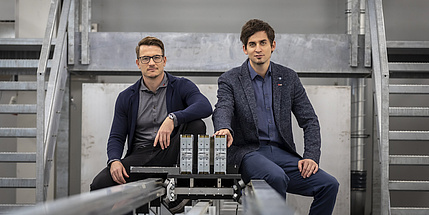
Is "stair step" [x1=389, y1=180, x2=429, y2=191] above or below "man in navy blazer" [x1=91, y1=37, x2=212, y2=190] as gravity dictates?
below

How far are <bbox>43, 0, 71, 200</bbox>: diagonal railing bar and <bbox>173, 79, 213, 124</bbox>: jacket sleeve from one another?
1228 mm

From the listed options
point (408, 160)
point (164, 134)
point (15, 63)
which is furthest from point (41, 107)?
point (408, 160)

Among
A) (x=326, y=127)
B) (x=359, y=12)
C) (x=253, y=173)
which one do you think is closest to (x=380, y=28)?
(x=359, y=12)

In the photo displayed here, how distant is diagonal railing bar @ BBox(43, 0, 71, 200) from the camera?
4297 millimetres

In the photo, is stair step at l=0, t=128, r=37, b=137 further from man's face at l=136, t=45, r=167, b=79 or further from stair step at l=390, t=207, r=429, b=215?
stair step at l=390, t=207, r=429, b=215

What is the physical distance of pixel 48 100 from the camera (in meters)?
4.39

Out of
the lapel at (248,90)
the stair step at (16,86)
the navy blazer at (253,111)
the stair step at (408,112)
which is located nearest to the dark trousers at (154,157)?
the navy blazer at (253,111)

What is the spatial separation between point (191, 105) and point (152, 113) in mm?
282

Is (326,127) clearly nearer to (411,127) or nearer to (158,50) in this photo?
(411,127)

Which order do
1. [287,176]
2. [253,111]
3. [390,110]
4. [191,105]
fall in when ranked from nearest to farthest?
[287,176] < [253,111] < [191,105] < [390,110]

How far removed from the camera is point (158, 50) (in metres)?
3.55

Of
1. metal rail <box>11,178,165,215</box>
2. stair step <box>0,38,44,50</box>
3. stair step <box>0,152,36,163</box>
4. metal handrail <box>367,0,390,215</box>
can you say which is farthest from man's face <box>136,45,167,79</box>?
stair step <box>0,38,44,50</box>

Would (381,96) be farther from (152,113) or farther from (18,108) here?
(18,108)

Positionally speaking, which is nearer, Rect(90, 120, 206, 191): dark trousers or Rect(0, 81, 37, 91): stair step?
Rect(90, 120, 206, 191): dark trousers
